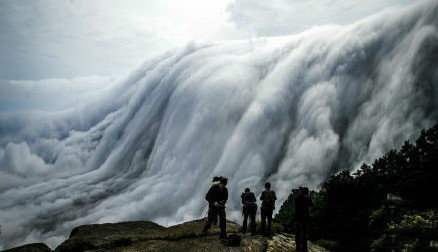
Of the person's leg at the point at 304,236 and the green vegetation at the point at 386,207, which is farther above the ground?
the green vegetation at the point at 386,207

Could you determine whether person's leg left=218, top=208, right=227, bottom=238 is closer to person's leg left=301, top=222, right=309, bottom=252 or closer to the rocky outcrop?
the rocky outcrop

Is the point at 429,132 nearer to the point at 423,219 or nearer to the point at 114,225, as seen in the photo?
the point at 423,219

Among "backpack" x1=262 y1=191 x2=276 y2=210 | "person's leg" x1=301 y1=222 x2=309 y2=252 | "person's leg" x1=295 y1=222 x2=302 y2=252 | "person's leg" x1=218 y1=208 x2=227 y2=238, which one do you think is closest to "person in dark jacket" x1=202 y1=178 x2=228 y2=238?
"person's leg" x1=218 y1=208 x2=227 y2=238

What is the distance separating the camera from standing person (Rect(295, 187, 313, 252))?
13.0 metres

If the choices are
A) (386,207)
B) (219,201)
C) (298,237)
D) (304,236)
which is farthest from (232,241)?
(386,207)

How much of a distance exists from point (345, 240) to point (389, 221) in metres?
6.91

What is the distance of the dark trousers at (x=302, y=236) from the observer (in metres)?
13.0

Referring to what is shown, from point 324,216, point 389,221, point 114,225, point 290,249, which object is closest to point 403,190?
→ point 389,221

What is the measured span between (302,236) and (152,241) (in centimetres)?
569

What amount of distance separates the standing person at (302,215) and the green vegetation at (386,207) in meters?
6.24

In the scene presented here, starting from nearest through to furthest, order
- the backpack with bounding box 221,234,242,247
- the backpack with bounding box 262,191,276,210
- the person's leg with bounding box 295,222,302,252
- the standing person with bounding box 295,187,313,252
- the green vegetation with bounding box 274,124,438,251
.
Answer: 1. the backpack with bounding box 221,234,242,247
2. the standing person with bounding box 295,187,313,252
3. the person's leg with bounding box 295,222,302,252
4. the backpack with bounding box 262,191,276,210
5. the green vegetation with bounding box 274,124,438,251

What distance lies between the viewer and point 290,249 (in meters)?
13.7

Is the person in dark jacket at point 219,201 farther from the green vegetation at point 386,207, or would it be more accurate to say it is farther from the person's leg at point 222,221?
the green vegetation at point 386,207

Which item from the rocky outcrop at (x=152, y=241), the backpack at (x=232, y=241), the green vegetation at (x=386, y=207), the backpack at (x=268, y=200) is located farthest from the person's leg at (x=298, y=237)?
the green vegetation at (x=386, y=207)
